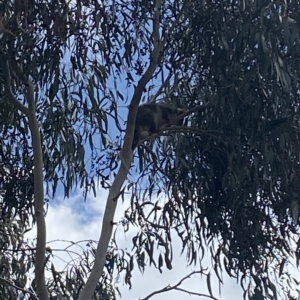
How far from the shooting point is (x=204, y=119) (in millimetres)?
5242

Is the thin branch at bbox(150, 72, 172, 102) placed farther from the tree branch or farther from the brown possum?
the tree branch

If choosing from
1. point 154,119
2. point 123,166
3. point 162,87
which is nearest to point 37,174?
point 123,166

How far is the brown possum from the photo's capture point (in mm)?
5613

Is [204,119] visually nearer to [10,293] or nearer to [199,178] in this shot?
A: [199,178]

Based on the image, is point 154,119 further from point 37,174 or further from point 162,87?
point 37,174

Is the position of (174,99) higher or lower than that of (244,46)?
higher

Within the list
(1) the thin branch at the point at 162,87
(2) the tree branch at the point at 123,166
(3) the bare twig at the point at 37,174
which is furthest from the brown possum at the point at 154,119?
(3) the bare twig at the point at 37,174

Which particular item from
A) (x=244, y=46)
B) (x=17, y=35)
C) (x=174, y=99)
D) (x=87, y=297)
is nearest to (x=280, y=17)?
(x=244, y=46)

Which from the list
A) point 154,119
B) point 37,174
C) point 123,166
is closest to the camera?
point 37,174

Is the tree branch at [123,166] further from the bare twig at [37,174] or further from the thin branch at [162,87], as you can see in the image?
the bare twig at [37,174]

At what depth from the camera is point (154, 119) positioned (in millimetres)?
5953

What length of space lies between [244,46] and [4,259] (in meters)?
2.84

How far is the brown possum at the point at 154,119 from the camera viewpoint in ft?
18.4

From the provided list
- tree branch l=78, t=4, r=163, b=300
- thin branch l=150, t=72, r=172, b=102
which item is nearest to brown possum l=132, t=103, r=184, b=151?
thin branch l=150, t=72, r=172, b=102
